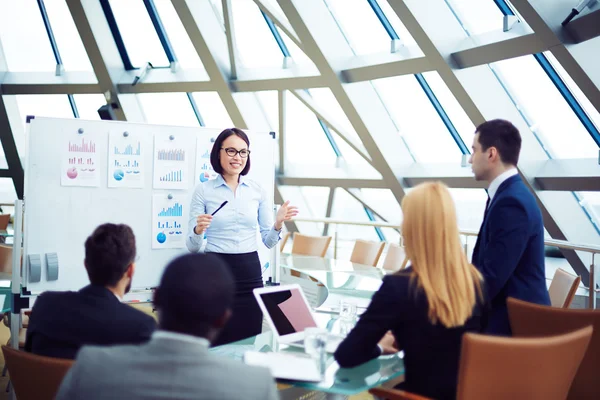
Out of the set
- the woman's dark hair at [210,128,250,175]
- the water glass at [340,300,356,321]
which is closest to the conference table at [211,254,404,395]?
the water glass at [340,300,356,321]

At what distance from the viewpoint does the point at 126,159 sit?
14.3ft

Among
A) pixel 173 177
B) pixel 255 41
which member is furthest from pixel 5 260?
pixel 255 41

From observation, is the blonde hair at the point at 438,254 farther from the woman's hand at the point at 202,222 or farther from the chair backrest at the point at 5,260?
the chair backrest at the point at 5,260

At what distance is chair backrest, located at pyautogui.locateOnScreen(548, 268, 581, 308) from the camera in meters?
3.36

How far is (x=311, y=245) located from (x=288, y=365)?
16.0ft

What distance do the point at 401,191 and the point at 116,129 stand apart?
Answer: 584cm

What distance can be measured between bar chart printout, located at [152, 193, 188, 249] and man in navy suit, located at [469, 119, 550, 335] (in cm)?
243

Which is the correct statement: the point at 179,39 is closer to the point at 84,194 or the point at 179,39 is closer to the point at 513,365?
the point at 84,194

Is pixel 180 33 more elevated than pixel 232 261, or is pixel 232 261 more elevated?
pixel 180 33

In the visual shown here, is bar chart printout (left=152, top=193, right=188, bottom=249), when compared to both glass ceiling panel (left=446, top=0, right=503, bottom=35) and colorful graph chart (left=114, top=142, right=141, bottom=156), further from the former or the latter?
glass ceiling panel (left=446, top=0, right=503, bottom=35)

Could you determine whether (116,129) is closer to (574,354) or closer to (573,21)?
(574,354)

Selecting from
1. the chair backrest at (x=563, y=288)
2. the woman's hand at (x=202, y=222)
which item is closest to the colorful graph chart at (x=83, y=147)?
the woman's hand at (x=202, y=222)

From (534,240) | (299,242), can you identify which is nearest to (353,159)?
(299,242)

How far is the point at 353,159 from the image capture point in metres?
10.8
